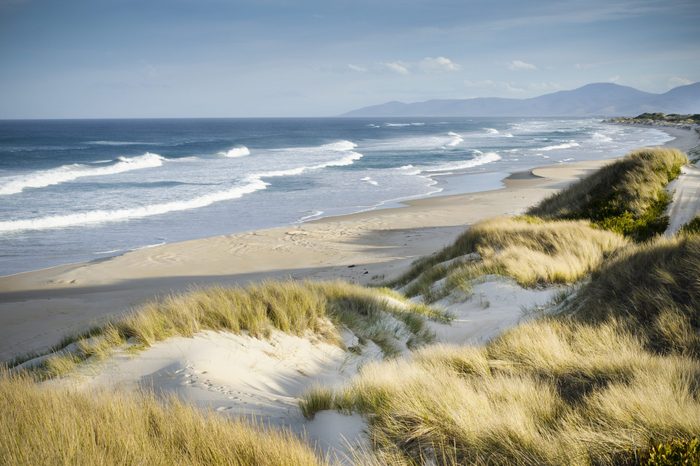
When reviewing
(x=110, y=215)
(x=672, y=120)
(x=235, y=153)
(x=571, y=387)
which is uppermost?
(x=672, y=120)

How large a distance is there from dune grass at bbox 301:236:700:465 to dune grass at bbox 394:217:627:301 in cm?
391

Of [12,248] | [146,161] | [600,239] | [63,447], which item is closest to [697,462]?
[63,447]

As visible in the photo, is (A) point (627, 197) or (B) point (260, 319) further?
(A) point (627, 197)

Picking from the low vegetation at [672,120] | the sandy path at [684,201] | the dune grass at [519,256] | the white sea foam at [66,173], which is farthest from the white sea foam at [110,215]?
the low vegetation at [672,120]

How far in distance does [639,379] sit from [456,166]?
40779 mm

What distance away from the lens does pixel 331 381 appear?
5230mm

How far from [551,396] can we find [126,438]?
105 inches

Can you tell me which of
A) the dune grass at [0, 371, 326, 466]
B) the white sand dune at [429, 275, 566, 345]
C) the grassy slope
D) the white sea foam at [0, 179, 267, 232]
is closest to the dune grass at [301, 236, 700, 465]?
the grassy slope

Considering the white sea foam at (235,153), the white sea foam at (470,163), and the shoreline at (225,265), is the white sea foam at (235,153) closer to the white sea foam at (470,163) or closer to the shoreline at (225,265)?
the white sea foam at (470,163)

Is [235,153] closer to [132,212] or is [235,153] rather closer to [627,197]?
[132,212]

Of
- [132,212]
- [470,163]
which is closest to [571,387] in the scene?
[132,212]

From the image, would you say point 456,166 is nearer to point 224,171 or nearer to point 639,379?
→ point 224,171

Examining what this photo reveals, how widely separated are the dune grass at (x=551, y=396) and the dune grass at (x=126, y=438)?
29.8 inches

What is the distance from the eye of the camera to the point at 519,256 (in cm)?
1018
